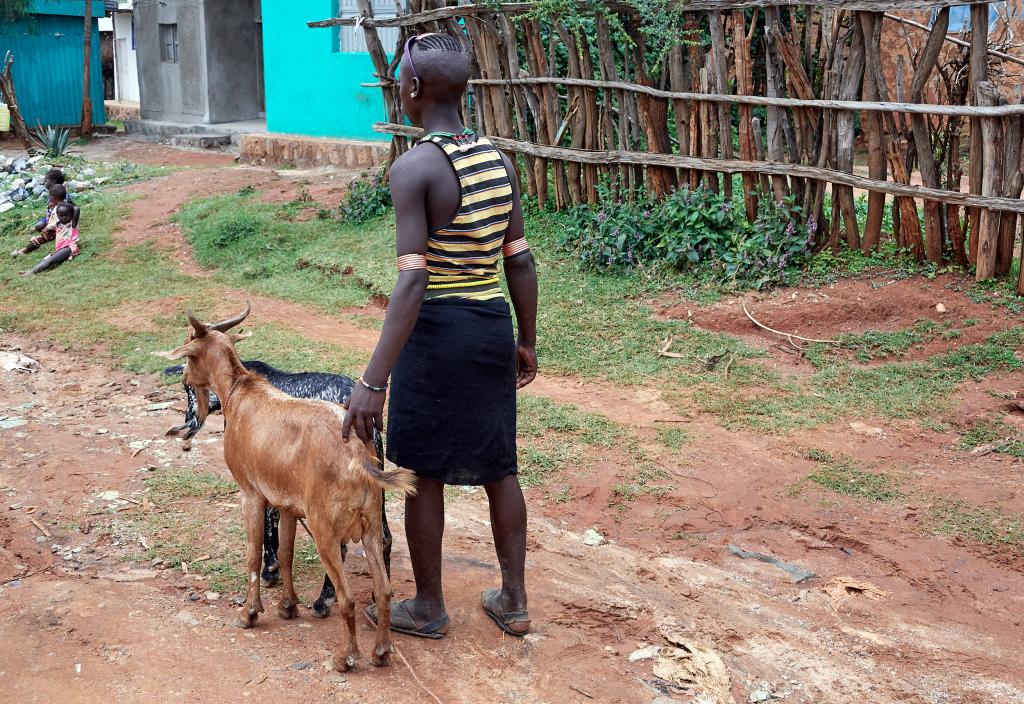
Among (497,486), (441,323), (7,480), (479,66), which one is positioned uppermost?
(479,66)

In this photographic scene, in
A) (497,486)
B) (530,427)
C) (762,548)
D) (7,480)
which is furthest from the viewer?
(530,427)

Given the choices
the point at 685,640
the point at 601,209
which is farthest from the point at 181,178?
the point at 685,640

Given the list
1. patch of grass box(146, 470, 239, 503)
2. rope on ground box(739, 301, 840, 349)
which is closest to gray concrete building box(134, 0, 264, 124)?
rope on ground box(739, 301, 840, 349)

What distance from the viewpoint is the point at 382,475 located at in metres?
3.01

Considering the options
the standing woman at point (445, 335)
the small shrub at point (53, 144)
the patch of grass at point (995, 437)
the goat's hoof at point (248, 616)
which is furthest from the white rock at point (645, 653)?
the small shrub at point (53, 144)

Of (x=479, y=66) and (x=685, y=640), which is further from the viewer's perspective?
(x=479, y=66)

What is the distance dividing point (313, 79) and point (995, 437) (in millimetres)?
12192

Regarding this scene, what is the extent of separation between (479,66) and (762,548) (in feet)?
22.8

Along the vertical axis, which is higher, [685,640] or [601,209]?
[601,209]

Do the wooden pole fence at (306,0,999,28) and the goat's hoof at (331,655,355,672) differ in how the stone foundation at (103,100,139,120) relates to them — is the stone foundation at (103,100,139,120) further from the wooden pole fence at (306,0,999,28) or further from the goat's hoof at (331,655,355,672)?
the goat's hoof at (331,655,355,672)

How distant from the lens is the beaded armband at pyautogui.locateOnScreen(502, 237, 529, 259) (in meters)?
3.34

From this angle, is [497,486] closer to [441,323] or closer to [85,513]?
[441,323]

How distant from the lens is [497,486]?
3.33 m

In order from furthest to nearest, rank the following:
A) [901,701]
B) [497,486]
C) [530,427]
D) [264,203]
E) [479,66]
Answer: [264,203]
[479,66]
[530,427]
[497,486]
[901,701]
